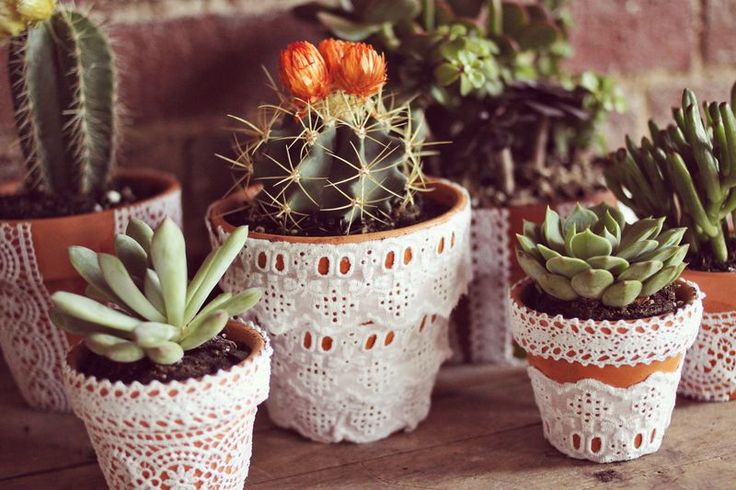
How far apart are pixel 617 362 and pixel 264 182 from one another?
1.33 ft

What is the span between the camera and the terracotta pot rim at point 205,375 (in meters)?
0.72

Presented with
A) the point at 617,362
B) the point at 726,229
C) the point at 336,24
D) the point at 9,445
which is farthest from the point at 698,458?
the point at 9,445

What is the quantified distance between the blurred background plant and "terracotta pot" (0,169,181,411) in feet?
1.09

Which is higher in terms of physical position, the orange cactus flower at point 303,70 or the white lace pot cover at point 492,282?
the orange cactus flower at point 303,70

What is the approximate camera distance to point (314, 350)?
0.90 metres

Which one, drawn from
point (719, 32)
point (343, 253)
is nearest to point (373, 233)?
point (343, 253)

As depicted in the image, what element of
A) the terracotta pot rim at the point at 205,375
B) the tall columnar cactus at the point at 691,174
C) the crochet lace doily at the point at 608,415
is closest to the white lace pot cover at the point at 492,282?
the tall columnar cactus at the point at 691,174

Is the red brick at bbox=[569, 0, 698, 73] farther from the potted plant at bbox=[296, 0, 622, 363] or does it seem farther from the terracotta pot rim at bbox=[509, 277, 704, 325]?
the terracotta pot rim at bbox=[509, 277, 704, 325]

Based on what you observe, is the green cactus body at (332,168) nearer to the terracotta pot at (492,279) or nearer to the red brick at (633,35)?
the terracotta pot at (492,279)

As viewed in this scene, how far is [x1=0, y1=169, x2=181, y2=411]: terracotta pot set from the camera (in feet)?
3.12

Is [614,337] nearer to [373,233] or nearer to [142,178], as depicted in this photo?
[373,233]

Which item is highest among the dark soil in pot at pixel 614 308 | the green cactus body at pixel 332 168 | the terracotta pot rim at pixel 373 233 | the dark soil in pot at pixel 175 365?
the green cactus body at pixel 332 168

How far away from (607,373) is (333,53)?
42 centimetres

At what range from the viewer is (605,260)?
0.80m
